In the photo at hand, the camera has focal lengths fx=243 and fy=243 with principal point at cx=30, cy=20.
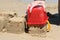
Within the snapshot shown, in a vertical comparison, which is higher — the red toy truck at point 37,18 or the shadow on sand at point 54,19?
the red toy truck at point 37,18

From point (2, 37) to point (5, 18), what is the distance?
984 mm

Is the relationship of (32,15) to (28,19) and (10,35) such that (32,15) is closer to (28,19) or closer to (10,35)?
(28,19)

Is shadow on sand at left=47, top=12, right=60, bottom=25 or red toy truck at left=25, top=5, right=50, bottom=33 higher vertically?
red toy truck at left=25, top=5, right=50, bottom=33

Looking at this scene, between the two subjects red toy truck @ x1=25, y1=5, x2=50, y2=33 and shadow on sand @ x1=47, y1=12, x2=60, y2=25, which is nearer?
red toy truck @ x1=25, y1=5, x2=50, y2=33

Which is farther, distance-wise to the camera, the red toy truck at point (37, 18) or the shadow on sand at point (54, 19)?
the shadow on sand at point (54, 19)

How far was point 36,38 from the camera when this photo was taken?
6754 mm

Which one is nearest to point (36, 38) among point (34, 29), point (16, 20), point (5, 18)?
point (34, 29)

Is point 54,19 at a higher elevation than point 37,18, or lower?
lower

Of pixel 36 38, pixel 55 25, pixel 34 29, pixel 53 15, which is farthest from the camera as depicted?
pixel 53 15

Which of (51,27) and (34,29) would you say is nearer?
(34,29)

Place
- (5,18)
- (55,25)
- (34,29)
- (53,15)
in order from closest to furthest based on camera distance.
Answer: (34,29)
(5,18)
(55,25)
(53,15)

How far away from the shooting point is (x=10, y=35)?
277 inches

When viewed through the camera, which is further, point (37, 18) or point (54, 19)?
point (54, 19)

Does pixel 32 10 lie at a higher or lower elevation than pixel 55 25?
higher
